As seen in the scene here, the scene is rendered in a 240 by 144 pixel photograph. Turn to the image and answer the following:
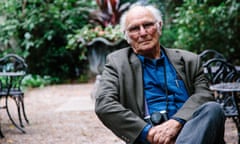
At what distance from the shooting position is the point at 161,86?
236 centimetres

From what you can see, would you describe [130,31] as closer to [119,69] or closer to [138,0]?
→ [119,69]

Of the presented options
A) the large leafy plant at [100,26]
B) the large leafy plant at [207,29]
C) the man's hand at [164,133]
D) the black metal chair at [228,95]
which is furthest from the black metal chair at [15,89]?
the large leafy plant at [207,29]

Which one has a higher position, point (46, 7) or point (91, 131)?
point (46, 7)

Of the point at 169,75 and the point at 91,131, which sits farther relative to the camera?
the point at 91,131

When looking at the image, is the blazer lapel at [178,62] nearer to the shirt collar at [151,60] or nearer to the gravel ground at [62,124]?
the shirt collar at [151,60]

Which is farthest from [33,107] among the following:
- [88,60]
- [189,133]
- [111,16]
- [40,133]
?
[189,133]

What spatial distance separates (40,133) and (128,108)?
2.36m

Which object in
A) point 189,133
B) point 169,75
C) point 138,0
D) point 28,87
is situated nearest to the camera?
point 189,133

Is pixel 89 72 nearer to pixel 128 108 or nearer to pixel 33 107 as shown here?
pixel 33 107

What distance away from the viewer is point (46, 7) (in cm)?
936

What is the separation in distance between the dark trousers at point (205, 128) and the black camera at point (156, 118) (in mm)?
195

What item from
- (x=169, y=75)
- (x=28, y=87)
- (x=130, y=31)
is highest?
(x=130, y=31)

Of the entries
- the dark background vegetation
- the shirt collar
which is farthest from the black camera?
the dark background vegetation

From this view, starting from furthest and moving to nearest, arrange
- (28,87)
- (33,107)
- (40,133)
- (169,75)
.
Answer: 1. (28,87)
2. (33,107)
3. (40,133)
4. (169,75)
